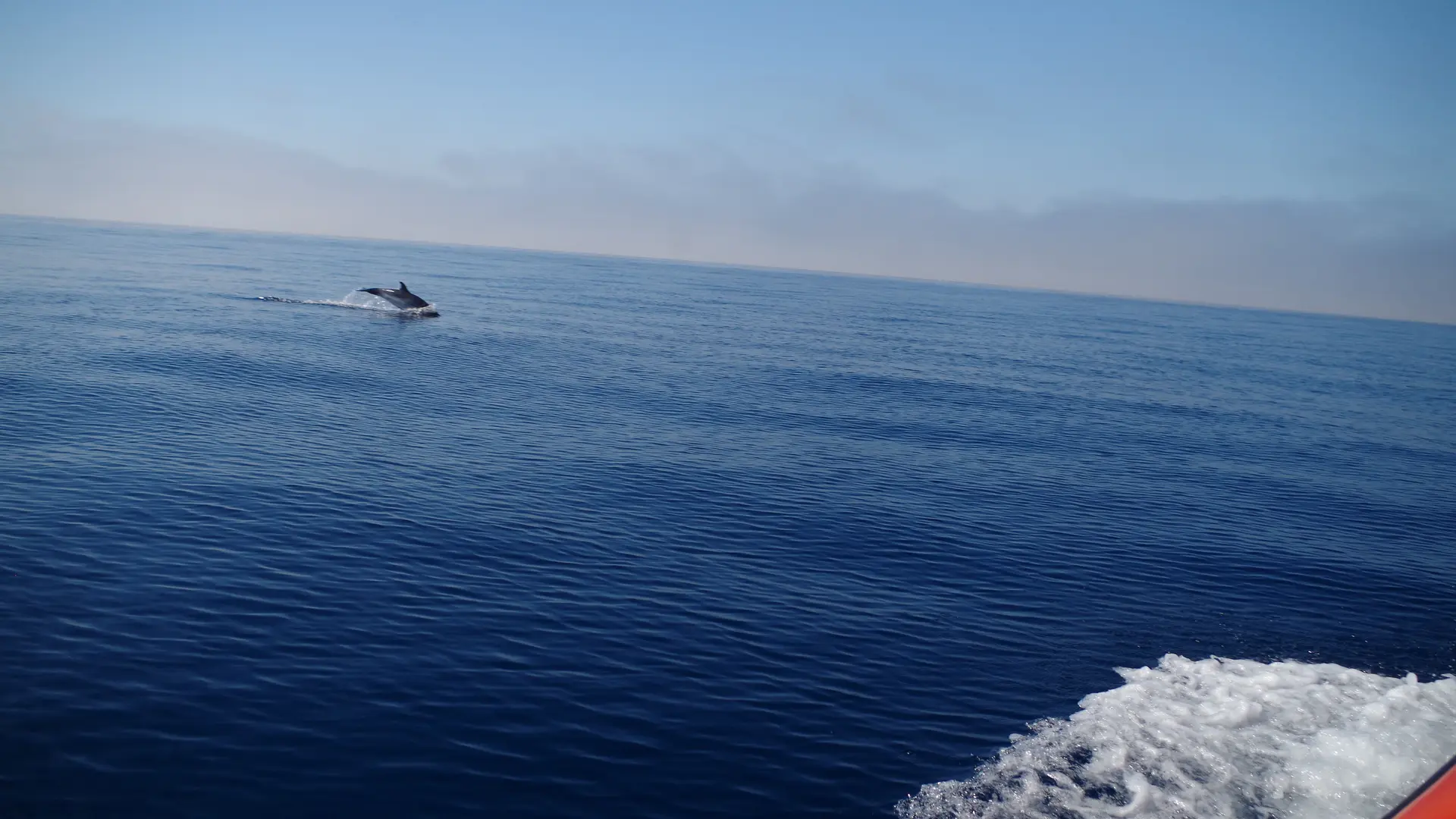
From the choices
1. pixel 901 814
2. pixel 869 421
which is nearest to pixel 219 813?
pixel 901 814

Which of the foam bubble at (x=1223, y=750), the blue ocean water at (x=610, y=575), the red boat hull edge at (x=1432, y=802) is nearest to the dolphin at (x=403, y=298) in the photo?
the blue ocean water at (x=610, y=575)

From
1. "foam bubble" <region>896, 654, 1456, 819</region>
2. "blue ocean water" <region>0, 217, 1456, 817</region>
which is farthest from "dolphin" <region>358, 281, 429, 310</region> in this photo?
"foam bubble" <region>896, 654, 1456, 819</region>

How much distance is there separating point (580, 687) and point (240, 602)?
10191mm

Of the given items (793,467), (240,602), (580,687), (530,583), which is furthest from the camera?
(793,467)

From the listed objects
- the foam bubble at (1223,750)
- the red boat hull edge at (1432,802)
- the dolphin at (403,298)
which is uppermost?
the dolphin at (403,298)

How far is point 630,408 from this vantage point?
60812mm

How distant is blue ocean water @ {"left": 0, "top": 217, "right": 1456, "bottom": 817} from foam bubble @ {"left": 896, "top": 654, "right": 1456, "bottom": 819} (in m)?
0.37

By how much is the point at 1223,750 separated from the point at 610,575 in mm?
17705

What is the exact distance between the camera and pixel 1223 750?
2347 centimetres

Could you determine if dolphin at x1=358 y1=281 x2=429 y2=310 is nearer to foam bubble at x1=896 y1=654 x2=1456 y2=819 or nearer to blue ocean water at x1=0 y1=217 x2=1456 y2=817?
blue ocean water at x1=0 y1=217 x2=1456 y2=817

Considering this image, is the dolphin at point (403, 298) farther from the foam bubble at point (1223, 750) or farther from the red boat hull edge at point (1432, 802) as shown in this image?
the red boat hull edge at point (1432, 802)

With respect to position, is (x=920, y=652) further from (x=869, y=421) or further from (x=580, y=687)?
(x=869, y=421)

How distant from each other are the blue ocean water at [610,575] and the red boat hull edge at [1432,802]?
1498cm

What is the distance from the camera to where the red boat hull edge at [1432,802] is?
535cm
